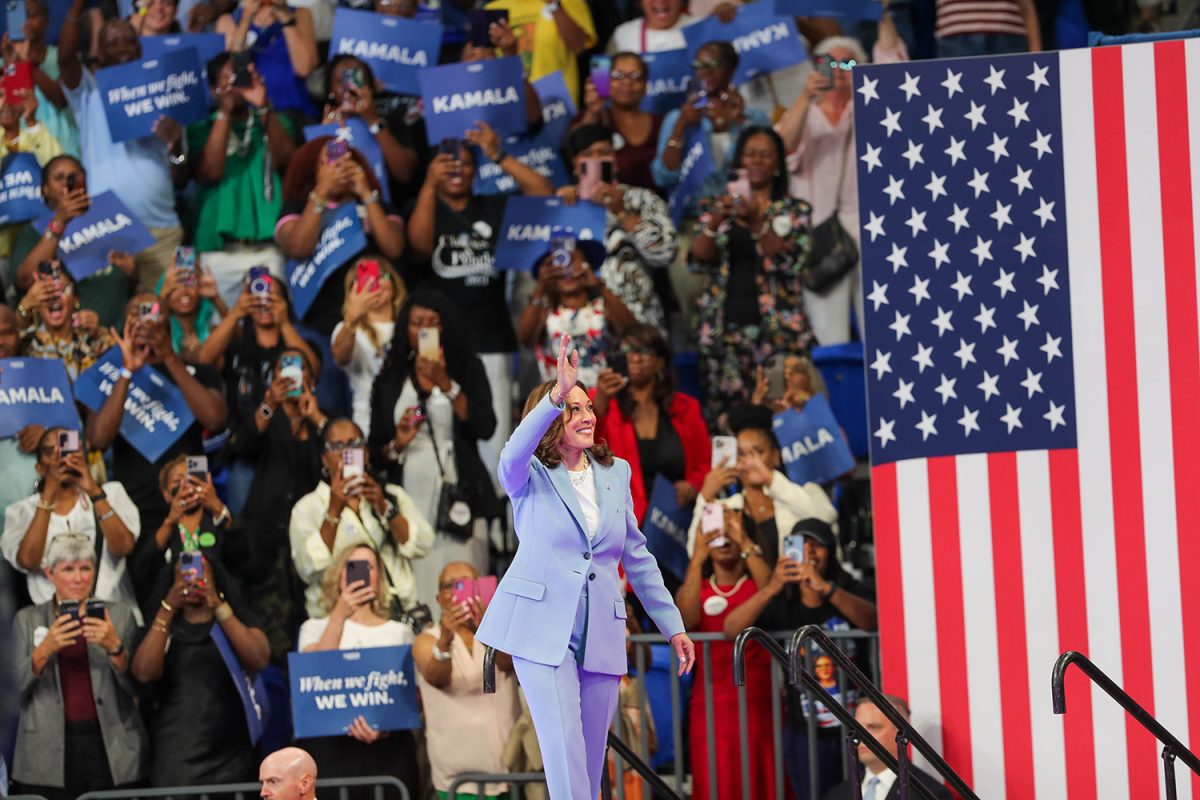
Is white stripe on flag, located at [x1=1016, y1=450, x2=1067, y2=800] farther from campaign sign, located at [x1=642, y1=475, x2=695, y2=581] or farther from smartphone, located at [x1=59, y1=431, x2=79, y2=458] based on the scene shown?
smartphone, located at [x1=59, y1=431, x2=79, y2=458]

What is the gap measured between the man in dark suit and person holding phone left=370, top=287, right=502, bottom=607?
224cm

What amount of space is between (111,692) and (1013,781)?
12.9ft

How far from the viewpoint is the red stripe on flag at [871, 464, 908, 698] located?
784 cm

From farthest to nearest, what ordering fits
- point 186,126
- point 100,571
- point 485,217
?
point 186,126
point 485,217
point 100,571

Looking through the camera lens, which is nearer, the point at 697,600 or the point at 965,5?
the point at 697,600

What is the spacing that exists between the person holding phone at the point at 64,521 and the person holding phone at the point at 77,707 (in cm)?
36

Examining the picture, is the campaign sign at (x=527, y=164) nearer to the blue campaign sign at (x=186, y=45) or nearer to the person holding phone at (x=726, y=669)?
the blue campaign sign at (x=186, y=45)

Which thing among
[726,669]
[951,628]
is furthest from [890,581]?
[726,669]

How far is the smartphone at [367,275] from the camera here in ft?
32.3

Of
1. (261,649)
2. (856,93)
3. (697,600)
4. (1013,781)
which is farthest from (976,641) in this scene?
(261,649)

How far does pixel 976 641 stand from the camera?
7770mm

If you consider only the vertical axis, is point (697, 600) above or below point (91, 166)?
below

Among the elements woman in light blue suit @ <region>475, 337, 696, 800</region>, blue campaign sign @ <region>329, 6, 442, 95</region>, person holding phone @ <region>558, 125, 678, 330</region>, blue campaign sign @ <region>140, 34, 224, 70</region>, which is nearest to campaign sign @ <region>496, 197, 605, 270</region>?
person holding phone @ <region>558, 125, 678, 330</region>

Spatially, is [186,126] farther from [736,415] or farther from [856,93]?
[856,93]
